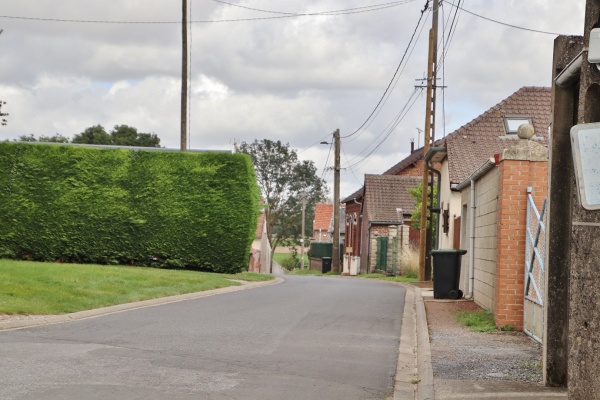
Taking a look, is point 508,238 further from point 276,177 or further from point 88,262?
point 276,177

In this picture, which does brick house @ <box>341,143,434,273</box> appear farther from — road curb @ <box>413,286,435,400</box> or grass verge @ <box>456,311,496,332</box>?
road curb @ <box>413,286,435,400</box>

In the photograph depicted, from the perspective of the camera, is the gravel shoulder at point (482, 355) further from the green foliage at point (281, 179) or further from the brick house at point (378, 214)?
the green foliage at point (281, 179)

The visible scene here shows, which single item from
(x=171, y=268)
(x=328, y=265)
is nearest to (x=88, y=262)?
(x=171, y=268)

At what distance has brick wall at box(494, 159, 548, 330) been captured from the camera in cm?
1326

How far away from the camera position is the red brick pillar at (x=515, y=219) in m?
13.3

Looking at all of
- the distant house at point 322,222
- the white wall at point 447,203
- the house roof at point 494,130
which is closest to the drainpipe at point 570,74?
the white wall at point 447,203

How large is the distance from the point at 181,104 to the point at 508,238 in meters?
22.6

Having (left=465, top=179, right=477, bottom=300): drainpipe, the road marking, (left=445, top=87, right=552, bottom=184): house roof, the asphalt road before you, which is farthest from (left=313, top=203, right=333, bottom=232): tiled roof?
the road marking

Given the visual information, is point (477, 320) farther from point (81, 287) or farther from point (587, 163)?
point (587, 163)

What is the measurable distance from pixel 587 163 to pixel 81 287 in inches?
606

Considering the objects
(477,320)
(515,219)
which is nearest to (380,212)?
(477,320)

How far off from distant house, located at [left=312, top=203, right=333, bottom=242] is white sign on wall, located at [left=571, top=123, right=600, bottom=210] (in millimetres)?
90838

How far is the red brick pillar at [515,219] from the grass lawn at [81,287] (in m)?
6.88

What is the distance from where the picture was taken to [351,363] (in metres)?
10.0
